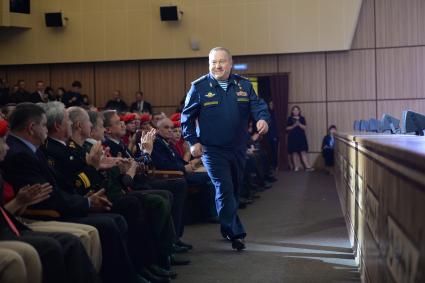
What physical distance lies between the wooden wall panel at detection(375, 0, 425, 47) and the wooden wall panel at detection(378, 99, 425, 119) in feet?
4.09

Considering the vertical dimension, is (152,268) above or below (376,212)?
below

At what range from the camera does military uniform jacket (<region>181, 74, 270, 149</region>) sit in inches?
185

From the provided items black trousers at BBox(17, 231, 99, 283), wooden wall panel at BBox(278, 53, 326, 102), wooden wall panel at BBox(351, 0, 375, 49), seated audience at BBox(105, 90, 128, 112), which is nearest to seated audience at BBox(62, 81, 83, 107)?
seated audience at BBox(105, 90, 128, 112)

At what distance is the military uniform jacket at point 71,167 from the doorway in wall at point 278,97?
33.4 feet

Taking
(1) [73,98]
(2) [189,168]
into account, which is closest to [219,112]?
(2) [189,168]

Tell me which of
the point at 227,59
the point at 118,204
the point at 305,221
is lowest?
the point at 305,221

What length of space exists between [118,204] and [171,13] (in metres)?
9.72

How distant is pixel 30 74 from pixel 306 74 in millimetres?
6505

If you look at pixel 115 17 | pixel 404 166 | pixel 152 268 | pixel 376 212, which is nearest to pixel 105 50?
pixel 115 17

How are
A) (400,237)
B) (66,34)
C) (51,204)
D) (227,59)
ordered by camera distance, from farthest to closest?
(66,34)
(227,59)
(51,204)
(400,237)

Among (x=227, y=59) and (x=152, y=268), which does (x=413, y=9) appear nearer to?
(x=227, y=59)

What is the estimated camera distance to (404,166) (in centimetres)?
170

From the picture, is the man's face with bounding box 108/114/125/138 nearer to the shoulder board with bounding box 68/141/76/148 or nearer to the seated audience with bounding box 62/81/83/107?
the shoulder board with bounding box 68/141/76/148

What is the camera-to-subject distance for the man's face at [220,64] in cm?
471
